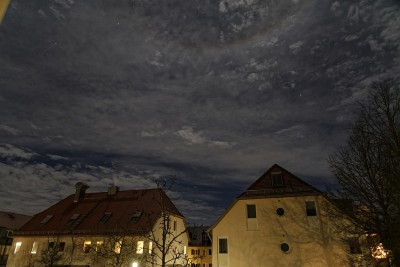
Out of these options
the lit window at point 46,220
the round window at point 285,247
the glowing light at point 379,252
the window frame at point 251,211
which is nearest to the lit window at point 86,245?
the lit window at point 46,220

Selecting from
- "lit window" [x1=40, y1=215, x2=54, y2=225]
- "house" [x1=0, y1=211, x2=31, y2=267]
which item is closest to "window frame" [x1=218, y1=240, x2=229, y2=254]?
"lit window" [x1=40, y1=215, x2=54, y2=225]

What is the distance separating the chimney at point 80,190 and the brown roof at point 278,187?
27316mm

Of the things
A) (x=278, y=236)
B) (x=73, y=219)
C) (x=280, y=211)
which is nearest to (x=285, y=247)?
(x=278, y=236)

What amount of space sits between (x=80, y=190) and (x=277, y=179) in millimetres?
30526

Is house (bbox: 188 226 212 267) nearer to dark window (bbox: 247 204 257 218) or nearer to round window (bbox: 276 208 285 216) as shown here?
dark window (bbox: 247 204 257 218)

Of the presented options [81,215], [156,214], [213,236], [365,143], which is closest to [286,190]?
[213,236]

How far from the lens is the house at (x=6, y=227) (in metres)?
48.4

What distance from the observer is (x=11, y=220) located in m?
53.0

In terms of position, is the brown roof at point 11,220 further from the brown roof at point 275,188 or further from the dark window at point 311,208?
the dark window at point 311,208

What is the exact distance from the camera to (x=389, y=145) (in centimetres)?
1338

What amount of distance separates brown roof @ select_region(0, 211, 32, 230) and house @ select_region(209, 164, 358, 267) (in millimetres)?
45310

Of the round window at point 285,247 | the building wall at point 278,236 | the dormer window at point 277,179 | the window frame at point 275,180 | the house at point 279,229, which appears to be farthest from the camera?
the dormer window at point 277,179

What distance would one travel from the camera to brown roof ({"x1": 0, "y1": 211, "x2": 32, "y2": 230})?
51.1 meters

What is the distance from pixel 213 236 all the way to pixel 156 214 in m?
9.42
